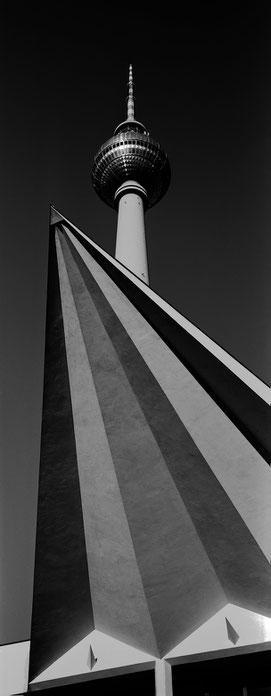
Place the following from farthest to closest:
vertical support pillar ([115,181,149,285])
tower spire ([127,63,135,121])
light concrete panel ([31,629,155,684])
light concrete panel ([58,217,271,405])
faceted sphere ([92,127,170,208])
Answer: tower spire ([127,63,135,121]) < faceted sphere ([92,127,170,208]) < vertical support pillar ([115,181,149,285]) < light concrete panel ([58,217,271,405]) < light concrete panel ([31,629,155,684])

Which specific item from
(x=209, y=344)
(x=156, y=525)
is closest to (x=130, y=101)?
(x=209, y=344)

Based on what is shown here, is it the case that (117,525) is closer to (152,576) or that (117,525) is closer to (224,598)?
(152,576)

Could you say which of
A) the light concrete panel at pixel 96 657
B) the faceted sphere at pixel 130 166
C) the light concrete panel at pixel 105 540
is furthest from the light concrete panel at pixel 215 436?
the faceted sphere at pixel 130 166

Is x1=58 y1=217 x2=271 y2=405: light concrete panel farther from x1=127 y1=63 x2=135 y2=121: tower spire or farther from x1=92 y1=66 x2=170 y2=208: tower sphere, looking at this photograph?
x1=127 y1=63 x2=135 y2=121: tower spire

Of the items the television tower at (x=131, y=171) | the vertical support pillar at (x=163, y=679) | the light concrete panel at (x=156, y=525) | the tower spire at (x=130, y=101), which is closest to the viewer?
the vertical support pillar at (x=163, y=679)

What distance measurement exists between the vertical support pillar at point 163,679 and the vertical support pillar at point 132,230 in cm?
1295

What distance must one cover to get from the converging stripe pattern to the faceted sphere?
18.4m

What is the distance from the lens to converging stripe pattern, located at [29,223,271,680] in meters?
7.86

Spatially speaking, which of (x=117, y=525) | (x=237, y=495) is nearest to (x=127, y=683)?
(x=117, y=525)

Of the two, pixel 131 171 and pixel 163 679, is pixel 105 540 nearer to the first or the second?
pixel 163 679

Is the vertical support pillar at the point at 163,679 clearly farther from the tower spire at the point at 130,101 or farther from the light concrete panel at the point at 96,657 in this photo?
the tower spire at the point at 130,101

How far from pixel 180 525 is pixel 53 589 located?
1847 millimetres

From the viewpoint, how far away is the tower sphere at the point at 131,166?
2688 cm

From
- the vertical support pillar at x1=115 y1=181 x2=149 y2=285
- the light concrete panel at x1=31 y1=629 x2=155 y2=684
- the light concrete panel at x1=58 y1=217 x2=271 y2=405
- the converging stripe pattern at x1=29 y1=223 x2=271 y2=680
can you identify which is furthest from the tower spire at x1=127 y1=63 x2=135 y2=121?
the light concrete panel at x1=31 y1=629 x2=155 y2=684
